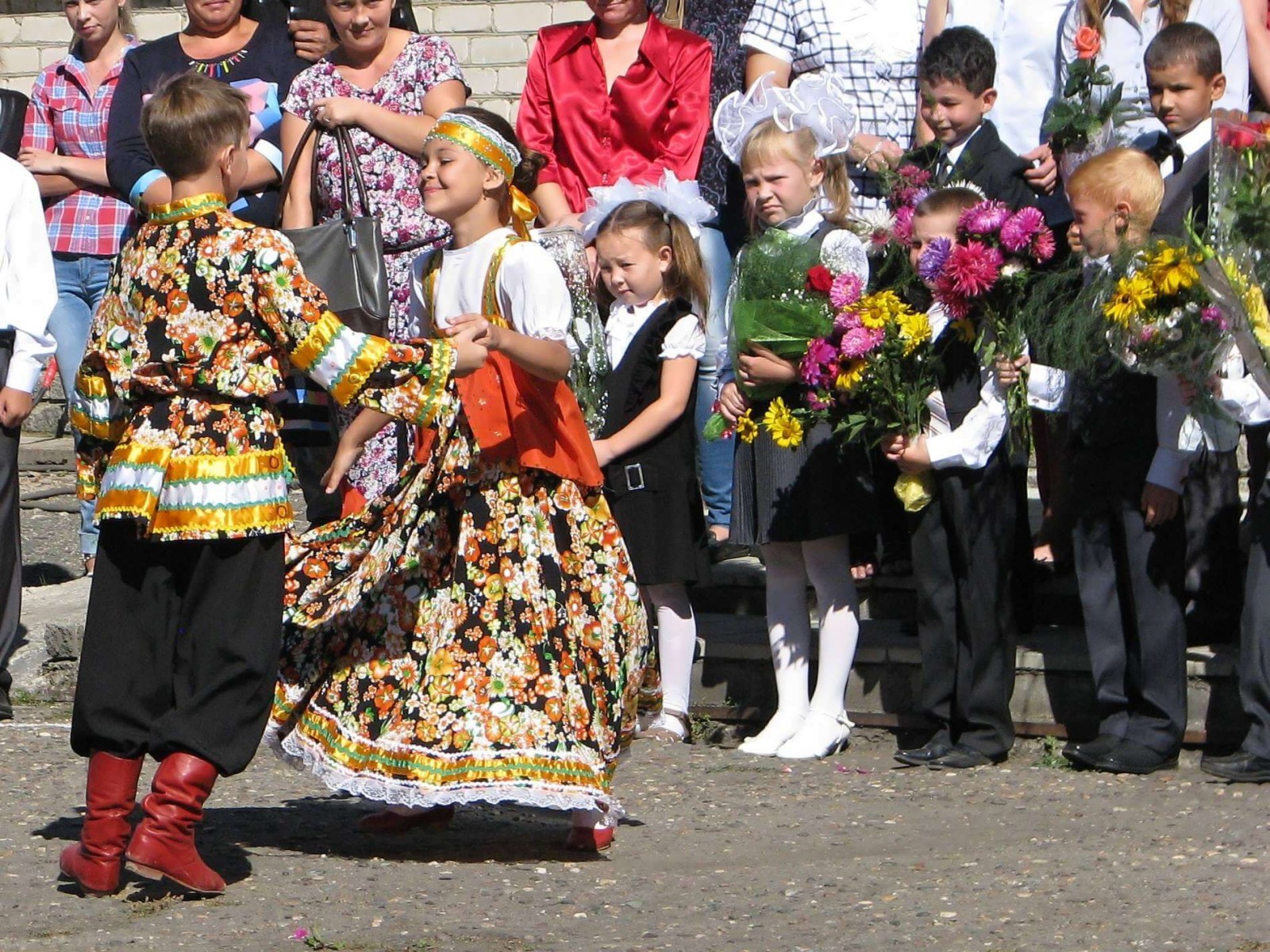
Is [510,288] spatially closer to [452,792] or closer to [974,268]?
[452,792]

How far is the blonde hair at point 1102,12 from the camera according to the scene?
6.91m

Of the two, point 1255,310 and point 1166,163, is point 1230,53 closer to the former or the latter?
point 1166,163

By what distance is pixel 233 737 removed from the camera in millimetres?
4762

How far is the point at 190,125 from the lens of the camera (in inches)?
187

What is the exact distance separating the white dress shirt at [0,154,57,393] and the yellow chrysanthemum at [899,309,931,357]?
3.03 meters

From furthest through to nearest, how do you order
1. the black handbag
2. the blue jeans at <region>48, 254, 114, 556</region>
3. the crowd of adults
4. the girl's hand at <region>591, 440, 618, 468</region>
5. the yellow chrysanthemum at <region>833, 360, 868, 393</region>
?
the blue jeans at <region>48, 254, 114, 556</region> → the crowd of adults → the girl's hand at <region>591, 440, 618, 468</region> → the black handbag → the yellow chrysanthemum at <region>833, 360, 868, 393</region>

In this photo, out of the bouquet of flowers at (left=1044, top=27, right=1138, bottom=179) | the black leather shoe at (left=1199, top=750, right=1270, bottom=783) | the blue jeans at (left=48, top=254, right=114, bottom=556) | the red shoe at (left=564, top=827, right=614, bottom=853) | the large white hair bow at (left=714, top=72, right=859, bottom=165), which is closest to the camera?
the red shoe at (left=564, top=827, right=614, bottom=853)

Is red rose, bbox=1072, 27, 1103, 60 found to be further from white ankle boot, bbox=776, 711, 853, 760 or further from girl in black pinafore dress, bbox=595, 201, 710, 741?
white ankle boot, bbox=776, 711, 853, 760

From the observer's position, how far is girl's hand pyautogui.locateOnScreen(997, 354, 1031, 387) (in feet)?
19.7

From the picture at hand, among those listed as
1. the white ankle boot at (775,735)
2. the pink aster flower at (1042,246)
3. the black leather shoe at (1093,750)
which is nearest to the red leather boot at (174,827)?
the white ankle boot at (775,735)

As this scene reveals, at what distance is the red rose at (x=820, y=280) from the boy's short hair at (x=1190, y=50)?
1262 millimetres

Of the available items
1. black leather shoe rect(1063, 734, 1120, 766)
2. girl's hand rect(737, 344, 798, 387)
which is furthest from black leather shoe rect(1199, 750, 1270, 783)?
girl's hand rect(737, 344, 798, 387)

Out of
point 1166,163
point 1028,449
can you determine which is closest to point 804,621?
point 1028,449

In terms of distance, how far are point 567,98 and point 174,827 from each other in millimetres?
3850
